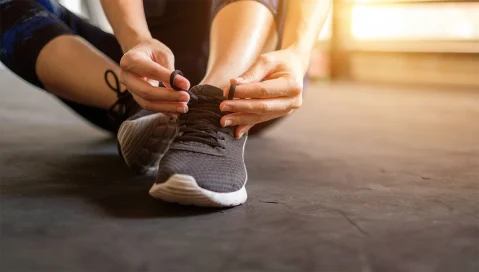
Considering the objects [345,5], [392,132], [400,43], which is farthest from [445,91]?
[392,132]

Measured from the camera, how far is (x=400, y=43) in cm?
312

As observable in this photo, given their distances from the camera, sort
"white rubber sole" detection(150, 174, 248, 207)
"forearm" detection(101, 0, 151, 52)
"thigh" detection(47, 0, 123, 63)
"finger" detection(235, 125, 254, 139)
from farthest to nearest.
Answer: "thigh" detection(47, 0, 123, 63) < "forearm" detection(101, 0, 151, 52) < "finger" detection(235, 125, 254, 139) < "white rubber sole" detection(150, 174, 248, 207)

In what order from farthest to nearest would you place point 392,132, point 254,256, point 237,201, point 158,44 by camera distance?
1. point 392,132
2. point 158,44
3. point 237,201
4. point 254,256

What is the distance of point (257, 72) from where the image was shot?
30.6 inches

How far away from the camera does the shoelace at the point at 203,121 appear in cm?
79

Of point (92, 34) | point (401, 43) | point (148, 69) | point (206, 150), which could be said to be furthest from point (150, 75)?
point (401, 43)

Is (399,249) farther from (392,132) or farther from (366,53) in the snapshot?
(366,53)

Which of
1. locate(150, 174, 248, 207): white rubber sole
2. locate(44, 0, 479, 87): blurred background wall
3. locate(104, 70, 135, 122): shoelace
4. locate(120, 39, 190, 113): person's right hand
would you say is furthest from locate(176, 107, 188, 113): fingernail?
locate(44, 0, 479, 87): blurred background wall

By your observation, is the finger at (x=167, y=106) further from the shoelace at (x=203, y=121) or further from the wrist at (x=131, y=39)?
the wrist at (x=131, y=39)

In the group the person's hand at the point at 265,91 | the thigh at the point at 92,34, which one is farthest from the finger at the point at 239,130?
the thigh at the point at 92,34

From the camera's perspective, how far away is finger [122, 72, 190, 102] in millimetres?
768

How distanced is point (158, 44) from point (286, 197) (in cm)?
32

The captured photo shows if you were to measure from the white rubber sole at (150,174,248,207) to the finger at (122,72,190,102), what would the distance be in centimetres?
12

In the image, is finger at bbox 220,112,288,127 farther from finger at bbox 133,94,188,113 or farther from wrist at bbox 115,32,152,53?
wrist at bbox 115,32,152,53
